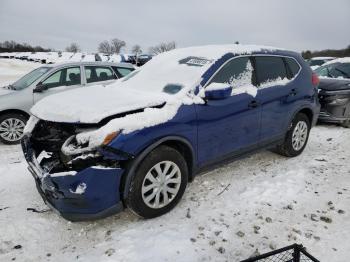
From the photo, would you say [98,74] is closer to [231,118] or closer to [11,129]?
[11,129]

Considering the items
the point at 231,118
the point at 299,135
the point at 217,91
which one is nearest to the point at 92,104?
the point at 217,91

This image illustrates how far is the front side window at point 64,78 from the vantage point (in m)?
6.90

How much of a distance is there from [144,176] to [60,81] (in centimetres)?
445

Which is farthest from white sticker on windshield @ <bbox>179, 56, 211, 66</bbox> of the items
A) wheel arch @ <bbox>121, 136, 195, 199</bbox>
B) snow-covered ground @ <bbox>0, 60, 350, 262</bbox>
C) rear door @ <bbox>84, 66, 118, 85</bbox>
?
rear door @ <bbox>84, 66, 118, 85</bbox>

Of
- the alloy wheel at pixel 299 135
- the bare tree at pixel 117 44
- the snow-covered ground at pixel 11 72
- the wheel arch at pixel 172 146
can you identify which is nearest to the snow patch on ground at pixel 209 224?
the wheel arch at pixel 172 146

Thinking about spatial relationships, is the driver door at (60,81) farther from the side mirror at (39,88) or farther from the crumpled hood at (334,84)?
the crumpled hood at (334,84)

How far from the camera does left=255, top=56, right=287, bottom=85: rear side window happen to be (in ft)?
15.1

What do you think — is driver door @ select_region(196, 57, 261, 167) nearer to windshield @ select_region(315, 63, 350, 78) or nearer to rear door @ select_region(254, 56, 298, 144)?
rear door @ select_region(254, 56, 298, 144)

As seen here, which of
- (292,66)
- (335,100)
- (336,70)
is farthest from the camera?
(336,70)

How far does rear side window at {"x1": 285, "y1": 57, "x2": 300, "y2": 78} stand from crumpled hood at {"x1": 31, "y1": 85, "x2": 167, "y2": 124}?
2415 mm

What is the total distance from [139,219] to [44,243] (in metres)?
0.96

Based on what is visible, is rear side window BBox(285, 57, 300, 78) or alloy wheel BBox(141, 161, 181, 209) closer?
alloy wheel BBox(141, 161, 181, 209)

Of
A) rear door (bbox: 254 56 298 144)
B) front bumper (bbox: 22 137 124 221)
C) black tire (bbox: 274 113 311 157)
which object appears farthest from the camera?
black tire (bbox: 274 113 311 157)

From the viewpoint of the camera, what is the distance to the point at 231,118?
13.5ft
